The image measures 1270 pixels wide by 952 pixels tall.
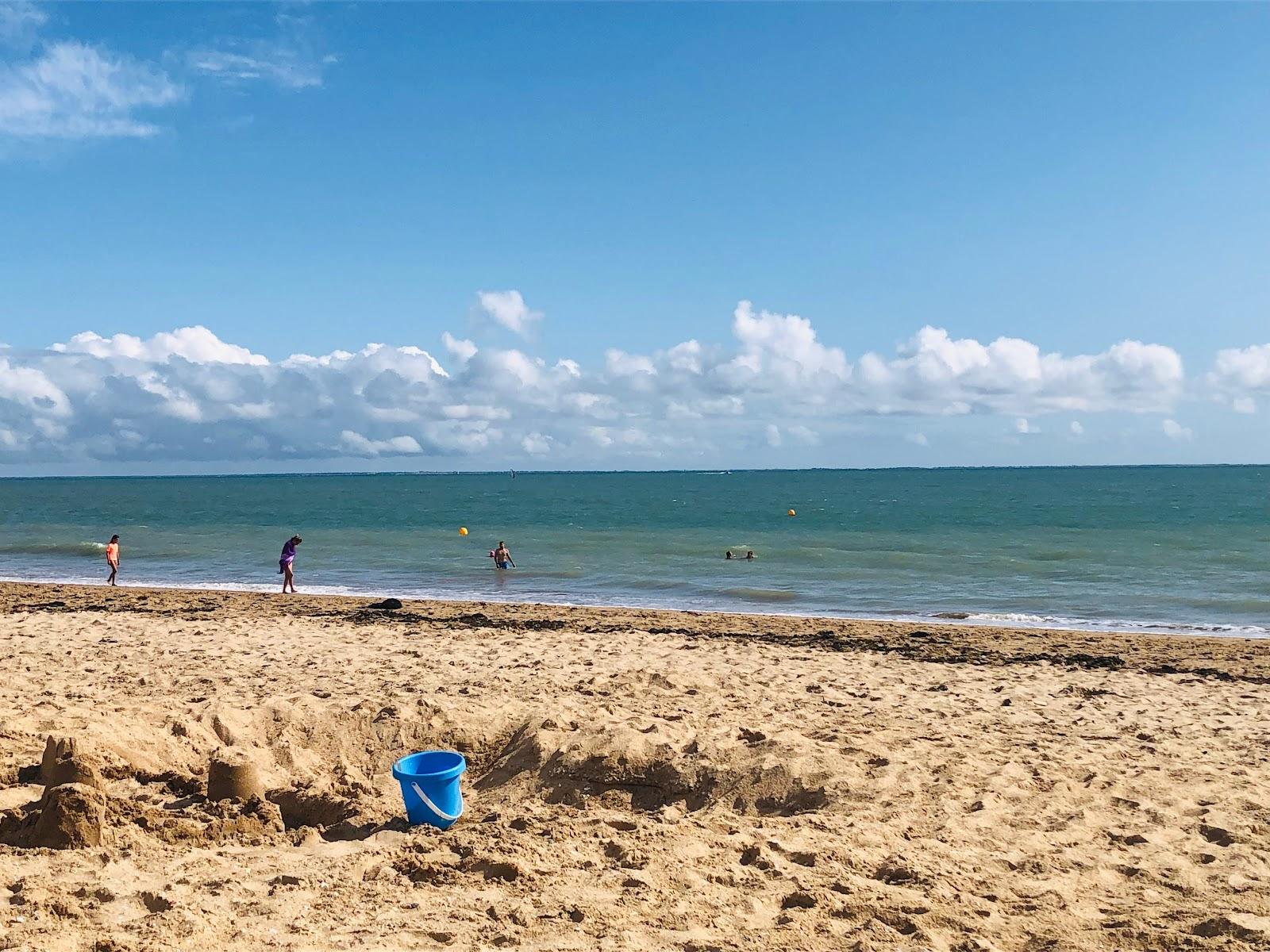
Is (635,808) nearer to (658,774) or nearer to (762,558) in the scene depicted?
(658,774)

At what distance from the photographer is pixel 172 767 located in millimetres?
6535

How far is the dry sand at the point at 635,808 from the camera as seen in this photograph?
4414mm

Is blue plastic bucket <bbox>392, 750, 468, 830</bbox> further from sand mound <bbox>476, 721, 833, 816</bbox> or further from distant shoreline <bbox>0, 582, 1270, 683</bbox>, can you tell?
distant shoreline <bbox>0, 582, 1270, 683</bbox>

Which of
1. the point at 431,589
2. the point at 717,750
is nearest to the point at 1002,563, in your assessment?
the point at 431,589

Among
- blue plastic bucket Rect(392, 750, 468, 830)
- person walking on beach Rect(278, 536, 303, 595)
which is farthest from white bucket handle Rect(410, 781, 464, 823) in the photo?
person walking on beach Rect(278, 536, 303, 595)

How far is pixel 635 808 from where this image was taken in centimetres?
629

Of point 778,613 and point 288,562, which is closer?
point 778,613

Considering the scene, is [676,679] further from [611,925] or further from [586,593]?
[586,593]

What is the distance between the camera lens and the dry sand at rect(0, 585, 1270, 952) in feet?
14.5

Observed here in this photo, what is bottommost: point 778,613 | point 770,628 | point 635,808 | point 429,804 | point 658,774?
point 778,613

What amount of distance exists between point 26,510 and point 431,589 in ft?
219

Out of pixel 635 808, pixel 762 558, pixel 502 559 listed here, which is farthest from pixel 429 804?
pixel 762 558

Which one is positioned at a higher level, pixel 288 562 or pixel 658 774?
pixel 658 774

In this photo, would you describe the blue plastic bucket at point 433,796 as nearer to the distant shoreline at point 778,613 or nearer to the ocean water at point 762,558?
the distant shoreline at point 778,613
